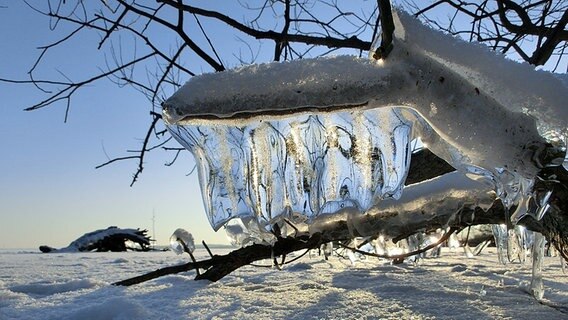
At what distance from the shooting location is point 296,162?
1414mm

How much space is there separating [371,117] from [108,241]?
842cm

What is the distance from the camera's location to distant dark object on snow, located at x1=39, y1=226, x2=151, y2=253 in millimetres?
8648

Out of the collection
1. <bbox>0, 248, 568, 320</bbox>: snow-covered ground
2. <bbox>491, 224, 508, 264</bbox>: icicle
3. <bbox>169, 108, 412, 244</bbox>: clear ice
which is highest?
<bbox>169, 108, 412, 244</bbox>: clear ice

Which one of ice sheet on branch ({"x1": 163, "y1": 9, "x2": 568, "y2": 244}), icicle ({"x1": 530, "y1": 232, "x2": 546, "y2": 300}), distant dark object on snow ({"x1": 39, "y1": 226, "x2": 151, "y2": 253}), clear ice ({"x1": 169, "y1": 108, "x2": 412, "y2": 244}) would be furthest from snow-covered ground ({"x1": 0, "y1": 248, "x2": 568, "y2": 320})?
distant dark object on snow ({"x1": 39, "y1": 226, "x2": 151, "y2": 253})

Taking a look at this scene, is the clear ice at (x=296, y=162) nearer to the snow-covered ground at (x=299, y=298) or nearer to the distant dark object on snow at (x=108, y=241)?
the snow-covered ground at (x=299, y=298)

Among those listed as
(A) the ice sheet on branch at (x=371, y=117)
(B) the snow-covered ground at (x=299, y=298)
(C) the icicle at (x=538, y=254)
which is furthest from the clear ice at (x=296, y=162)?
(C) the icicle at (x=538, y=254)

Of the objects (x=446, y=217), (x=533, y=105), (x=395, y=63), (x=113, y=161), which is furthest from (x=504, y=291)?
(x=113, y=161)

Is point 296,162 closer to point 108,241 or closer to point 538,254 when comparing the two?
point 538,254

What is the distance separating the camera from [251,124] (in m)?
1.25

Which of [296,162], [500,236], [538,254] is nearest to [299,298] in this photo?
[296,162]

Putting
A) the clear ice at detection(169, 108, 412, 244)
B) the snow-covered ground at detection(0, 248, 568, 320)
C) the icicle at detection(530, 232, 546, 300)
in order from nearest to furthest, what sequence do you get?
1. the clear ice at detection(169, 108, 412, 244)
2. the snow-covered ground at detection(0, 248, 568, 320)
3. the icicle at detection(530, 232, 546, 300)

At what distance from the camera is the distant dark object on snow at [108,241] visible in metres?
8.65

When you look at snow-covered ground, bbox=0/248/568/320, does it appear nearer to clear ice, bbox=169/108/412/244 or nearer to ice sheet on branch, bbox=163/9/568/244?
clear ice, bbox=169/108/412/244

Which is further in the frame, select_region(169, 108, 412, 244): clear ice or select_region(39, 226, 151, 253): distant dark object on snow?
select_region(39, 226, 151, 253): distant dark object on snow
